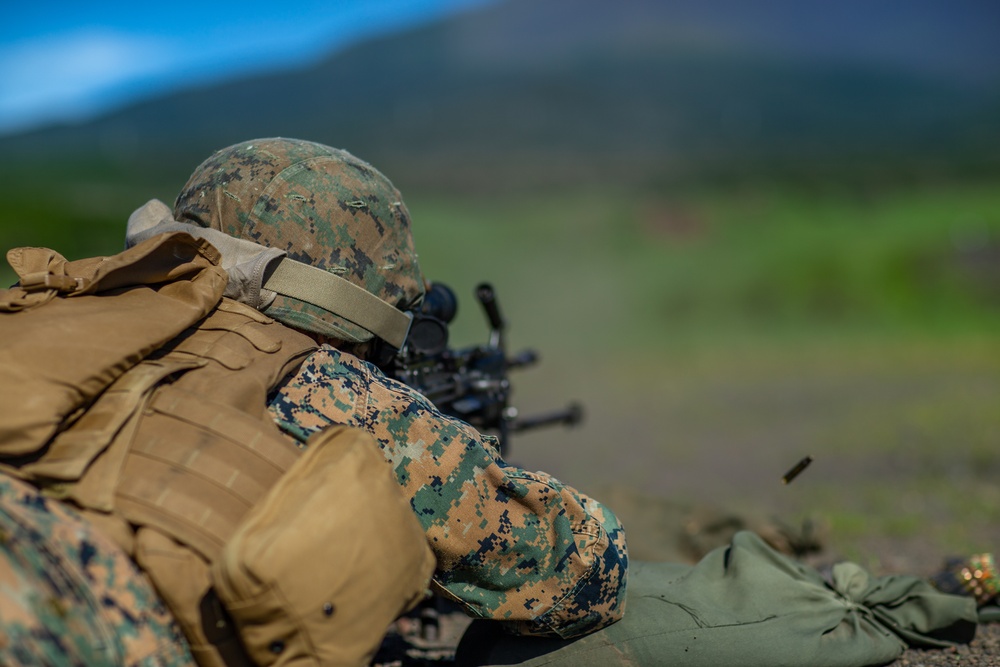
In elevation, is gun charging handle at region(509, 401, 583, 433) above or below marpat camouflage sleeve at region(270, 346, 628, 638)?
above

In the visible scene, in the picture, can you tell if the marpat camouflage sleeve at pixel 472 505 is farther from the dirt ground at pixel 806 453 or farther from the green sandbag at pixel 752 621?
the dirt ground at pixel 806 453

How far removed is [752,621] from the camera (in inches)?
118

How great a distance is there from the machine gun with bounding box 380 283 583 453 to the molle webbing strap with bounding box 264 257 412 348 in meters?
0.57

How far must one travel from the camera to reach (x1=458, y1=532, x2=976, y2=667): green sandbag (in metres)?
2.86

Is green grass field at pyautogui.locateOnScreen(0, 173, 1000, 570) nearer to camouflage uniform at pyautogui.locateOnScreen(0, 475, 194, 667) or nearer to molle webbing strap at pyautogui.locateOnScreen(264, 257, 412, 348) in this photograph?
molle webbing strap at pyautogui.locateOnScreen(264, 257, 412, 348)

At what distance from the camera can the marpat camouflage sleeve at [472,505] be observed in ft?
7.84

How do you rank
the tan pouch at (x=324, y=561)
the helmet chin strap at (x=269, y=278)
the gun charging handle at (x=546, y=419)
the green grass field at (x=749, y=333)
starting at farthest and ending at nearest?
the green grass field at (x=749, y=333) < the gun charging handle at (x=546, y=419) < the helmet chin strap at (x=269, y=278) < the tan pouch at (x=324, y=561)

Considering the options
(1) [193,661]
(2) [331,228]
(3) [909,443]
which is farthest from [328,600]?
(3) [909,443]

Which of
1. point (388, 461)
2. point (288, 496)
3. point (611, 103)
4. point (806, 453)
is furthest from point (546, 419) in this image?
point (611, 103)

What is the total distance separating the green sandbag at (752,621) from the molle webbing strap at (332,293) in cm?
110

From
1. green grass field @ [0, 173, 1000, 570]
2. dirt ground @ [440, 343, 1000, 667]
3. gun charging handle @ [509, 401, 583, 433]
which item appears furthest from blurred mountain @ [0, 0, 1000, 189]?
gun charging handle @ [509, 401, 583, 433]

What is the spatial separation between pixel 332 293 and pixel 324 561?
99 centimetres

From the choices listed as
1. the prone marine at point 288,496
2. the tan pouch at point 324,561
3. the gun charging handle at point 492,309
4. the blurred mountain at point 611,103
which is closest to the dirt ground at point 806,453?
the prone marine at point 288,496

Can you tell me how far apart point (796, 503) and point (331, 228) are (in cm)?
493
